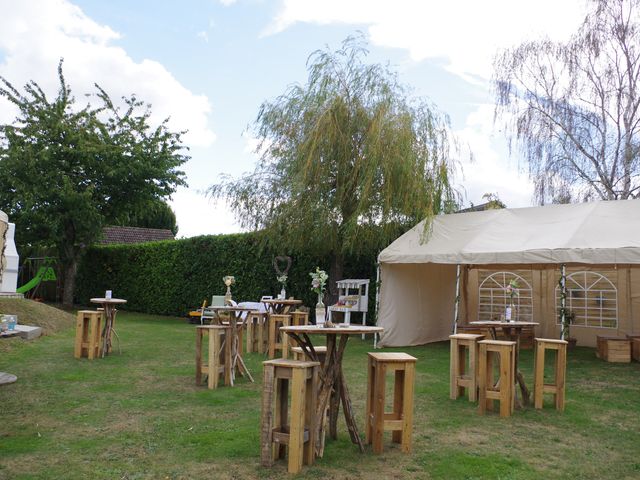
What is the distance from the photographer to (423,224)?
9516mm

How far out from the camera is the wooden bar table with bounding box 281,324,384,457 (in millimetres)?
3707

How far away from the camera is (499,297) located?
11055mm

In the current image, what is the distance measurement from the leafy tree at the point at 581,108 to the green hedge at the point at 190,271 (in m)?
6.55

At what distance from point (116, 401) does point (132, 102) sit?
13.4 metres

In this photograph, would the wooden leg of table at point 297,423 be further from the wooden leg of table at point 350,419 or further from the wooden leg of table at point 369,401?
the wooden leg of table at point 369,401

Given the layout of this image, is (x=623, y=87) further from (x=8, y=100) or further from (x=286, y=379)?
(x=8, y=100)

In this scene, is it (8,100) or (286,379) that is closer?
(286,379)

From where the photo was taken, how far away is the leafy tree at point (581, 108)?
14.3m

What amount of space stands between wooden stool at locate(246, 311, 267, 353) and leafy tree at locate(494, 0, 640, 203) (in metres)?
9.21

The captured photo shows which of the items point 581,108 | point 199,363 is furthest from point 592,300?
point 199,363

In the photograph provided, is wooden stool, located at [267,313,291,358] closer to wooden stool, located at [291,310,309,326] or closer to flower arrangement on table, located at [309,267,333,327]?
wooden stool, located at [291,310,309,326]

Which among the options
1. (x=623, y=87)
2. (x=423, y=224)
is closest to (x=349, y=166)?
(x=423, y=224)

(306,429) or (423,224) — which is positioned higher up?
(423,224)

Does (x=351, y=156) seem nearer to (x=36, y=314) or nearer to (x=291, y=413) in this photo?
(x=36, y=314)
